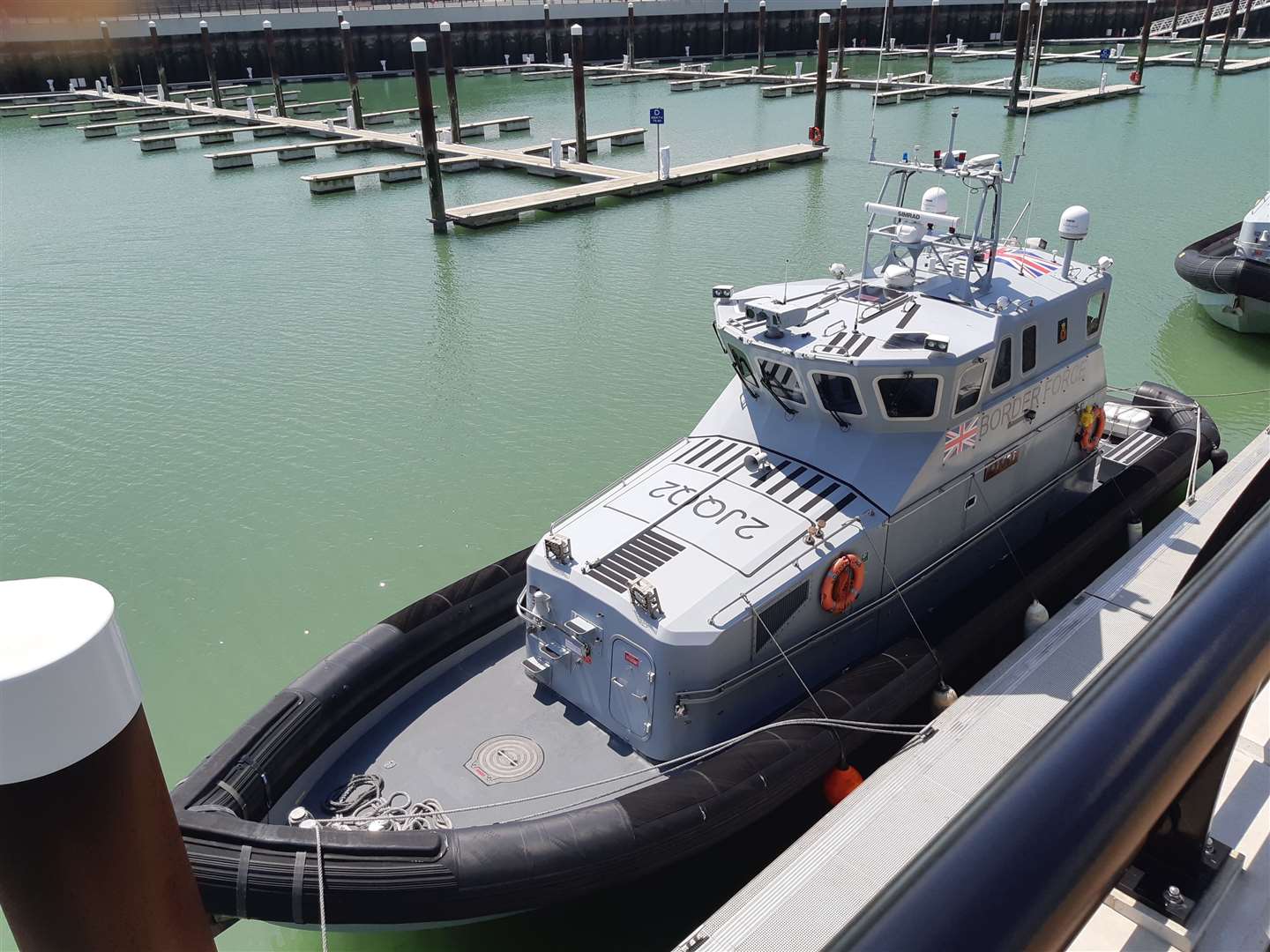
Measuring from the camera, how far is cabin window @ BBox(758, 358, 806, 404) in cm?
703

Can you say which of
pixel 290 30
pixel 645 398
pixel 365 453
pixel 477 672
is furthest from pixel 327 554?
pixel 290 30

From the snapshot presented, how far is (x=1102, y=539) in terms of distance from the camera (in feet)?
27.3

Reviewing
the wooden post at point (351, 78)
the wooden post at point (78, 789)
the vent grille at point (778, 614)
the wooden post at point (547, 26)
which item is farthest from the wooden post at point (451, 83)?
the wooden post at point (78, 789)

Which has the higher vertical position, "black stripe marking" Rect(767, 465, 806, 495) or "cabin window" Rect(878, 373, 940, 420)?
"cabin window" Rect(878, 373, 940, 420)

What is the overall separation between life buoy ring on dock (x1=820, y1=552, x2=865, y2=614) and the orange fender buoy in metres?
1.08

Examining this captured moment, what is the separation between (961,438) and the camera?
7098 millimetres

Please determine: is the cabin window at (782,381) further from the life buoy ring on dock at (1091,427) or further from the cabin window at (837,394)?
the life buoy ring on dock at (1091,427)

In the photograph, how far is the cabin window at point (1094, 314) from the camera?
26.6 feet

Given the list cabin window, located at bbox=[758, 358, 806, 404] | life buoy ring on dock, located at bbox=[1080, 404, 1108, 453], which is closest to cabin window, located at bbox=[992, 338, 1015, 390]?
cabin window, located at bbox=[758, 358, 806, 404]

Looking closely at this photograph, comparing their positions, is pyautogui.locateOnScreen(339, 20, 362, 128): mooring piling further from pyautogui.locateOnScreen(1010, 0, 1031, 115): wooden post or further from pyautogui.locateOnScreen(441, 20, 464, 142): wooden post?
pyautogui.locateOnScreen(1010, 0, 1031, 115): wooden post

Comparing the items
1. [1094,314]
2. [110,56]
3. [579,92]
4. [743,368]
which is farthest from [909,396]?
[110,56]

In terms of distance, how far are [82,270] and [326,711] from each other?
57.9ft

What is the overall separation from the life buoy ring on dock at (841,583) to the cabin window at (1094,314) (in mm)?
3349

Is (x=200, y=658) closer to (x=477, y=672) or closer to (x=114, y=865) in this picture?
(x=477, y=672)
